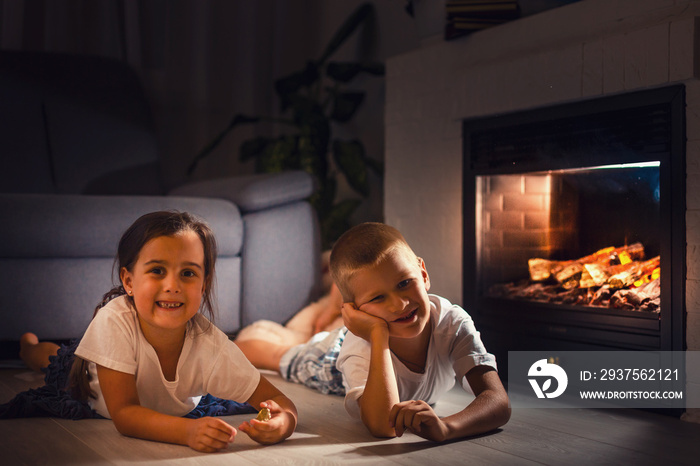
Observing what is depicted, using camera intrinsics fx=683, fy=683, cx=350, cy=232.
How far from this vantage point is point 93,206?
201 cm

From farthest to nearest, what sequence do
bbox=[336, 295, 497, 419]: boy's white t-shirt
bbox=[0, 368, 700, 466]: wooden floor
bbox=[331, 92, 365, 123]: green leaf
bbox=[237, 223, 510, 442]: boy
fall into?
bbox=[331, 92, 365, 123]: green leaf, bbox=[336, 295, 497, 419]: boy's white t-shirt, bbox=[237, 223, 510, 442]: boy, bbox=[0, 368, 700, 466]: wooden floor

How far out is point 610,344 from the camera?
1619 millimetres

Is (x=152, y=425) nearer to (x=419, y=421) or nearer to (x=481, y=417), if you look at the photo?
(x=419, y=421)

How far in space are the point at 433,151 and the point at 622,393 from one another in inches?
37.0

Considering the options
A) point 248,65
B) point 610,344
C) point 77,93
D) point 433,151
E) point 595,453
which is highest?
point 248,65

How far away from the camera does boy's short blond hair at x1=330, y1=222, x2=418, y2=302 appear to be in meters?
1.34

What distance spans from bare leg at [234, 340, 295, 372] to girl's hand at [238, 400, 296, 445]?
644 millimetres

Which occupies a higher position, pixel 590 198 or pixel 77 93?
pixel 77 93

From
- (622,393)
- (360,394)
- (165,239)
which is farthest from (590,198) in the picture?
(165,239)

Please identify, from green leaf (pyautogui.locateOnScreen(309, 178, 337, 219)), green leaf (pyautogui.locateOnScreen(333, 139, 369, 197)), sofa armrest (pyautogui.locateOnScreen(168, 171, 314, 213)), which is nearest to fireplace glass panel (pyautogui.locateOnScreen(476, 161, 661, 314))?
sofa armrest (pyautogui.locateOnScreen(168, 171, 314, 213))

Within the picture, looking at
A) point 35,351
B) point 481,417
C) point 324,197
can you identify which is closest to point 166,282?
point 481,417

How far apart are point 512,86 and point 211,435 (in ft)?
4.02

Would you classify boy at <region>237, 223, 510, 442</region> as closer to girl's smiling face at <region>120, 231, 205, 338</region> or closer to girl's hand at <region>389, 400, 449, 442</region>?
girl's hand at <region>389, 400, 449, 442</region>

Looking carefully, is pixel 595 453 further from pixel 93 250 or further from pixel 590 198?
pixel 93 250
